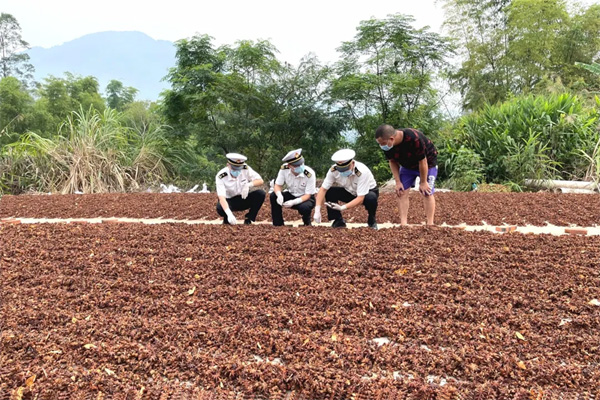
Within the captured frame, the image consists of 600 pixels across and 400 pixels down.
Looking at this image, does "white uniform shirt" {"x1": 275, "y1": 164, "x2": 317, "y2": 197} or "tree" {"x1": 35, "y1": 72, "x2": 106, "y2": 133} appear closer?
"white uniform shirt" {"x1": 275, "y1": 164, "x2": 317, "y2": 197}

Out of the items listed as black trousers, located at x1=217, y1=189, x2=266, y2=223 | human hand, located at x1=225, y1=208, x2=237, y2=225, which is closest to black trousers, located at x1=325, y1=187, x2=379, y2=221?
black trousers, located at x1=217, y1=189, x2=266, y2=223

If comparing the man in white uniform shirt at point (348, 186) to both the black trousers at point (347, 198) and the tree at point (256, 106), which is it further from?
the tree at point (256, 106)

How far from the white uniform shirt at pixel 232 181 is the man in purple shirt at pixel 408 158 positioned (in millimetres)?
1486

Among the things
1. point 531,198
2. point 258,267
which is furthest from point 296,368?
point 531,198

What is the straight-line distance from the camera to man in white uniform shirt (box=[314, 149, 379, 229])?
3969 millimetres

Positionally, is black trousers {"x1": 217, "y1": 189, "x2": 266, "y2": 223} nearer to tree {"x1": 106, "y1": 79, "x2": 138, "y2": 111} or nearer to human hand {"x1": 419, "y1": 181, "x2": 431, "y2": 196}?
human hand {"x1": 419, "y1": 181, "x2": 431, "y2": 196}

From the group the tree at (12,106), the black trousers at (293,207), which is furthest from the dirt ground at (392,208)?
the tree at (12,106)

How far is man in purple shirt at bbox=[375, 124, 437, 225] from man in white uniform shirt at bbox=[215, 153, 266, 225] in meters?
1.48

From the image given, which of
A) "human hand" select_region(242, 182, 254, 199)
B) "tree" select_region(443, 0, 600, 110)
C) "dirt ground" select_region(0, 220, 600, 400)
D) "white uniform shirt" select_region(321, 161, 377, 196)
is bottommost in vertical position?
"dirt ground" select_region(0, 220, 600, 400)

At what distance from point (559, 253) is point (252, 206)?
119 inches

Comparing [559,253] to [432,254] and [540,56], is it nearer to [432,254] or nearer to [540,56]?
[432,254]

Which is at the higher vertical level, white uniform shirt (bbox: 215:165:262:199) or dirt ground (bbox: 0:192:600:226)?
white uniform shirt (bbox: 215:165:262:199)

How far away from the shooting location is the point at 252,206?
464 cm

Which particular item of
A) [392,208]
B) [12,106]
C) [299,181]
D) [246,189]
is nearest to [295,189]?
[299,181]
